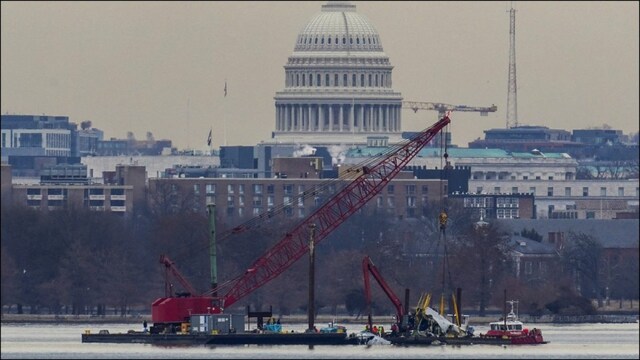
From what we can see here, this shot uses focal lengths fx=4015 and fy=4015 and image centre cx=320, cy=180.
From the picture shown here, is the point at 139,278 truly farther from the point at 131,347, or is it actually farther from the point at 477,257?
the point at 131,347

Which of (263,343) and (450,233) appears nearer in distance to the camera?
(263,343)

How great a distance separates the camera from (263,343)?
5079 inches

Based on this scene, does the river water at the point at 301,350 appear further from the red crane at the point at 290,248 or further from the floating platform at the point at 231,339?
the red crane at the point at 290,248

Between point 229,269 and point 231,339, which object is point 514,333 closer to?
point 231,339

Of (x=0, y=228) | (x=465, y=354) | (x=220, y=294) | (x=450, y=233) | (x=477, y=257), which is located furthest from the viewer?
(x=450, y=233)

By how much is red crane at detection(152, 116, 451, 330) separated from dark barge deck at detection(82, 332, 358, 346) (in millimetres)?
2897

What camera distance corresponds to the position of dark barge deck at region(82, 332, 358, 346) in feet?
423

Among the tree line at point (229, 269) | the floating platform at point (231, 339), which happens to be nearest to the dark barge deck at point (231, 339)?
the floating platform at point (231, 339)

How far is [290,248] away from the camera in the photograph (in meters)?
150

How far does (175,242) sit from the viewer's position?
162 metres

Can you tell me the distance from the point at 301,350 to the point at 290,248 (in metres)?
23.7

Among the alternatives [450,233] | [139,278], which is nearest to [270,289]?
[139,278]

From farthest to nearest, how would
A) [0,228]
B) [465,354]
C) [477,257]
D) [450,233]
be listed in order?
[450,233] → [477,257] → [0,228] → [465,354]

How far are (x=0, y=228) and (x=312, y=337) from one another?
28.2m
